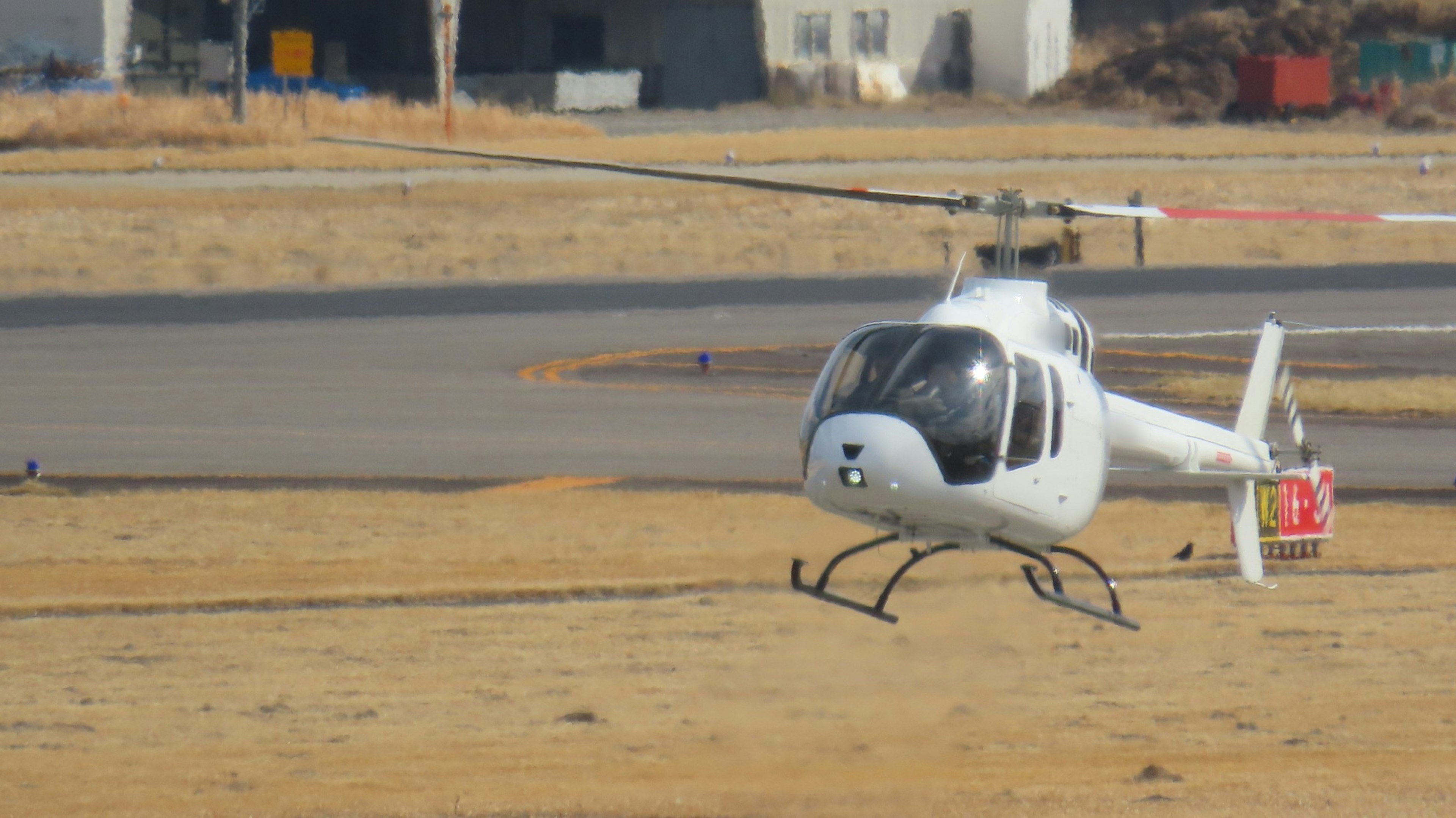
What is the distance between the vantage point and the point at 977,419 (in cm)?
1318

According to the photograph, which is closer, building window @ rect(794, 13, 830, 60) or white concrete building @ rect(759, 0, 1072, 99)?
white concrete building @ rect(759, 0, 1072, 99)

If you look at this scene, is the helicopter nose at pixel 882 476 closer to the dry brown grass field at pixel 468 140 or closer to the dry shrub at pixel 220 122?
the dry brown grass field at pixel 468 140

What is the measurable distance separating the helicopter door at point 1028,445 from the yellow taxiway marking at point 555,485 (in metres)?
12.3

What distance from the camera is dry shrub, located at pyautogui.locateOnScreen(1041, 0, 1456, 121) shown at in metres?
81.3

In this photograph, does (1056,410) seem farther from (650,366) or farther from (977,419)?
(650,366)

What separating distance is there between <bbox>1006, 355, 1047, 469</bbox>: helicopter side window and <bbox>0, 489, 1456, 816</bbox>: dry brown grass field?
10.4 ft

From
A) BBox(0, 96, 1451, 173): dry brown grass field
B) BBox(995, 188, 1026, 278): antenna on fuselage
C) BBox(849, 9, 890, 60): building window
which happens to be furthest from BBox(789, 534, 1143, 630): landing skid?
BBox(849, 9, 890, 60): building window

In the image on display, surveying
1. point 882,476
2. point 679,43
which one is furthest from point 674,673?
point 679,43

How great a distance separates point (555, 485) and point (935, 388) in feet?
43.1

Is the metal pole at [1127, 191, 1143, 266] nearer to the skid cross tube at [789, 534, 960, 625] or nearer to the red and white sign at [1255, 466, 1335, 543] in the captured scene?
the red and white sign at [1255, 466, 1335, 543]

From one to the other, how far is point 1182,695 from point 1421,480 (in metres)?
9.90

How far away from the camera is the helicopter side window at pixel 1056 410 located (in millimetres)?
13867

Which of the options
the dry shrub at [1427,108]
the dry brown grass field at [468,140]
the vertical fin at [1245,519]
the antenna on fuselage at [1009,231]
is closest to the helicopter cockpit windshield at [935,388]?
the antenna on fuselage at [1009,231]

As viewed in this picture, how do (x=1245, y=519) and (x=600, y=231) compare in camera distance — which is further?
(x=600, y=231)
